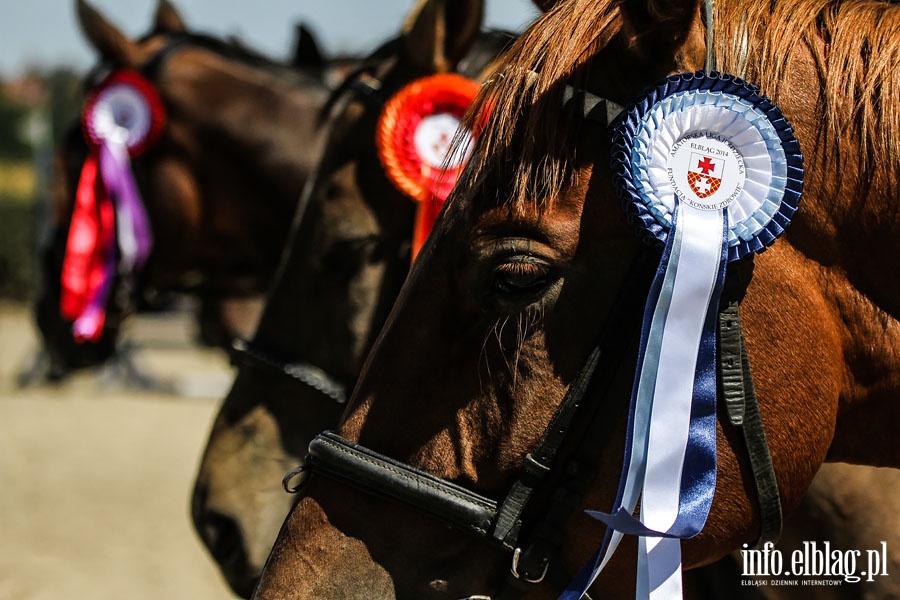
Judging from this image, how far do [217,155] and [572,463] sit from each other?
2814mm

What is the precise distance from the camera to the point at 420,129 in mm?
2525

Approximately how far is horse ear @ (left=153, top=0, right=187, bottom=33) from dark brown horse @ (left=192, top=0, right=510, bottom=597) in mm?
2076

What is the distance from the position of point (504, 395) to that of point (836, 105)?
654 millimetres

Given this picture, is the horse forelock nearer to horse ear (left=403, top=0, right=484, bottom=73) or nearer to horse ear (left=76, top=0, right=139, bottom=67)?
horse ear (left=403, top=0, right=484, bottom=73)

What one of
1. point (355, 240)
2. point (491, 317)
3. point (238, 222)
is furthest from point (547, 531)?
point (238, 222)

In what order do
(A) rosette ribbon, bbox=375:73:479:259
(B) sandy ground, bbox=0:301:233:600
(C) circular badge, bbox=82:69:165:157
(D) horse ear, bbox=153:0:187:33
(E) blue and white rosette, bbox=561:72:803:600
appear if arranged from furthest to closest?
(B) sandy ground, bbox=0:301:233:600 < (D) horse ear, bbox=153:0:187:33 < (C) circular badge, bbox=82:69:165:157 < (A) rosette ribbon, bbox=375:73:479:259 < (E) blue and white rosette, bbox=561:72:803:600

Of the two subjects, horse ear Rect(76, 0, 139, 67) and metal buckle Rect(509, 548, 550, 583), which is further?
horse ear Rect(76, 0, 139, 67)

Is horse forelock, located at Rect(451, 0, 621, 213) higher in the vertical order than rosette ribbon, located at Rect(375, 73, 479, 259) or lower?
higher

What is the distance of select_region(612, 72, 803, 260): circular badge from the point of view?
1.25m

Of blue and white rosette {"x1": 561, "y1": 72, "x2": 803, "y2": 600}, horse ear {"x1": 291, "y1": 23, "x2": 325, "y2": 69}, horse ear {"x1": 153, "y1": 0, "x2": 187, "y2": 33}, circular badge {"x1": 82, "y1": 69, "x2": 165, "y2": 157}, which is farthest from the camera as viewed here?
horse ear {"x1": 153, "y1": 0, "x2": 187, "y2": 33}

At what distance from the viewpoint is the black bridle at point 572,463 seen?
4.13 feet

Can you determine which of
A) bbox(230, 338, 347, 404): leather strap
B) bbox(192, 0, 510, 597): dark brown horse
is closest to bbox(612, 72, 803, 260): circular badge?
bbox(192, 0, 510, 597): dark brown horse

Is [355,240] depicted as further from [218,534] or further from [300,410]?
[218,534]

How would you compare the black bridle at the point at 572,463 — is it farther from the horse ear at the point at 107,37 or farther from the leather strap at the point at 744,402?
the horse ear at the point at 107,37
